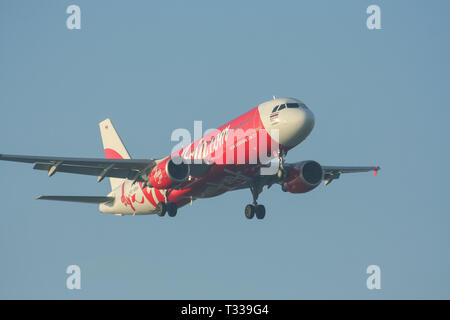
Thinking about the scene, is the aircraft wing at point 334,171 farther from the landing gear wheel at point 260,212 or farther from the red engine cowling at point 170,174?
the red engine cowling at point 170,174

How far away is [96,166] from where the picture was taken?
57.2m

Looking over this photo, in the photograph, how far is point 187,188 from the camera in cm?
5625

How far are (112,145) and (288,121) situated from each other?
86.8 feet

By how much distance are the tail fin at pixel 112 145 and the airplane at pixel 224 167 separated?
607 cm

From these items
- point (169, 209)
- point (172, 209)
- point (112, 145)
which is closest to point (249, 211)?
point (172, 209)

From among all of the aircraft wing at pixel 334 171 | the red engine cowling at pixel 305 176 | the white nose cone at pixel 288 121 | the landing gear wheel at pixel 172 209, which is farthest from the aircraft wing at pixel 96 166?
the aircraft wing at pixel 334 171

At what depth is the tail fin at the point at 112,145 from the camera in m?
69.9

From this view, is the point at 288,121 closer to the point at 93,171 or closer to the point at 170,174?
the point at 170,174

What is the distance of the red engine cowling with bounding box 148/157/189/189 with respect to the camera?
53906 mm

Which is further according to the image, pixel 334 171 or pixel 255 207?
pixel 334 171

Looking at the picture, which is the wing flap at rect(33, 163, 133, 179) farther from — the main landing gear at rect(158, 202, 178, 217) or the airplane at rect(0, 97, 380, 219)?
the main landing gear at rect(158, 202, 178, 217)
